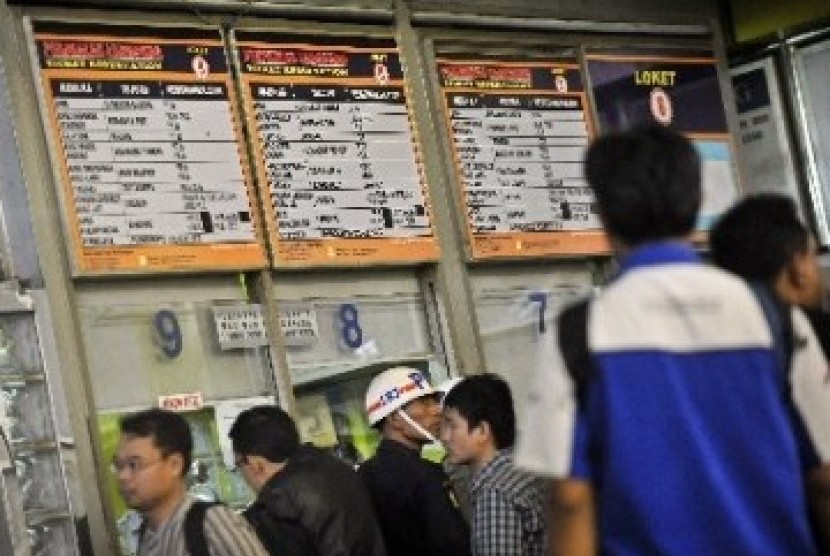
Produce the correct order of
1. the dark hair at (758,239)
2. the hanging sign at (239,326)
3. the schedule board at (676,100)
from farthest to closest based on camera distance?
the schedule board at (676,100), the hanging sign at (239,326), the dark hair at (758,239)

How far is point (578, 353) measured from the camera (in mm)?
3896

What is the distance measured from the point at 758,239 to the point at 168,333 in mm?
4480

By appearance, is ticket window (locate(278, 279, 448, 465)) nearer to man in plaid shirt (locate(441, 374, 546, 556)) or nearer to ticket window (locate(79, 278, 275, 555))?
ticket window (locate(79, 278, 275, 555))

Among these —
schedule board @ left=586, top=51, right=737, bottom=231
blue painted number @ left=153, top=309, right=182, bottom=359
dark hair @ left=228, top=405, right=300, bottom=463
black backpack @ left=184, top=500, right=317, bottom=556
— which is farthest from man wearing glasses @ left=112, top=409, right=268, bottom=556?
schedule board @ left=586, top=51, right=737, bottom=231

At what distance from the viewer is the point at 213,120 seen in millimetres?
9016

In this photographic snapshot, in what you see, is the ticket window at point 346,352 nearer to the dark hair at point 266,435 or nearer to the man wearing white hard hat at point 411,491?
the man wearing white hard hat at point 411,491

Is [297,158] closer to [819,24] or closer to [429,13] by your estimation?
[429,13]

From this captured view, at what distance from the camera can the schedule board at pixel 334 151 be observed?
9.21m

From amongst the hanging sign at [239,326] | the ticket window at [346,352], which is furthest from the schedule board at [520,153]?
the hanging sign at [239,326]

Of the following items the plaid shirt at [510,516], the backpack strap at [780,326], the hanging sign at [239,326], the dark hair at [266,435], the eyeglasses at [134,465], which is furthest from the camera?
the hanging sign at [239,326]

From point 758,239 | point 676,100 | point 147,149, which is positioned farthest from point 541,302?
point 758,239

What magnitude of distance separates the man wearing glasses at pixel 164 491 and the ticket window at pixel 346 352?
2.44m

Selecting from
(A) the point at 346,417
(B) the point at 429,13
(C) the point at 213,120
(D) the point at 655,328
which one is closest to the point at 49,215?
(C) the point at 213,120

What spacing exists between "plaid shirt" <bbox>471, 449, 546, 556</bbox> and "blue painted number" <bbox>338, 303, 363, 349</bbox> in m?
3.05
